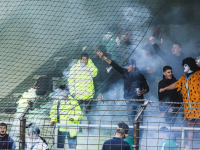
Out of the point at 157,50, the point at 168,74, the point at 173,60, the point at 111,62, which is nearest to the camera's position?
the point at 168,74

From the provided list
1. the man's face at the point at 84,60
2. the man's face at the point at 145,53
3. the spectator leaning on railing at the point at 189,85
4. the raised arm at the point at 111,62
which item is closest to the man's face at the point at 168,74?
the spectator leaning on railing at the point at 189,85

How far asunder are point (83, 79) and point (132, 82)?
1024 mm

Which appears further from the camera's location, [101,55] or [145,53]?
[145,53]

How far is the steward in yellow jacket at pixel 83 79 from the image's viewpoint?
22.3 ft

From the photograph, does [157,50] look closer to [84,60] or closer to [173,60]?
[173,60]

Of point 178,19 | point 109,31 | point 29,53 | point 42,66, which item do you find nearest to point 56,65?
point 42,66

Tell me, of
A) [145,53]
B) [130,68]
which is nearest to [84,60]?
[130,68]

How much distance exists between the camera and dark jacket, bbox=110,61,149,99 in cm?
654

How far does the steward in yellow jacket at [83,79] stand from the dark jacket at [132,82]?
599mm

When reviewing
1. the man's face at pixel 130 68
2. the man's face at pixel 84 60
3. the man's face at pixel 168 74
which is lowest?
the man's face at pixel 168 74

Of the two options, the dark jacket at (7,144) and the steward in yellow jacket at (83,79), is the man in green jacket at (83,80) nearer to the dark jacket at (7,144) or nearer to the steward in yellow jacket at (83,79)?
the steward in yellow jacket at (83,79)

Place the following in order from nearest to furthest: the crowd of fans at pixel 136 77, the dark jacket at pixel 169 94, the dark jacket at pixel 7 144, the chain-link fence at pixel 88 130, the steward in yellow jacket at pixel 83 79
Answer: the chain-link fence at pixel 88 130
the dark jacket at pixel 7 144
the crowd of fans at pixel 136 77
the dark jacket at pixel 169 94
the steward in yellow jacket at pixel 83 79

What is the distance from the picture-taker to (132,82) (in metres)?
6.55

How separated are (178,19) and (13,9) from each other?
3.89 m
